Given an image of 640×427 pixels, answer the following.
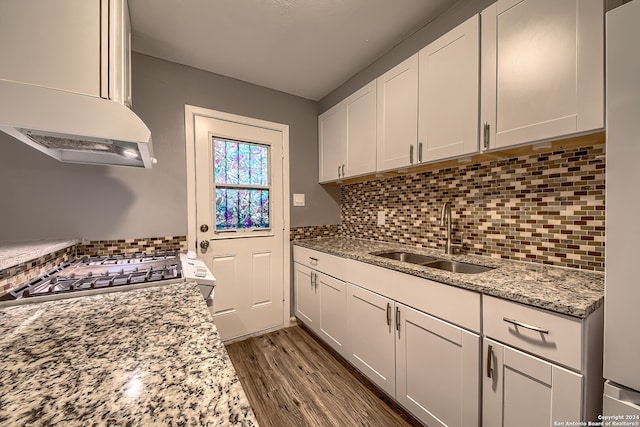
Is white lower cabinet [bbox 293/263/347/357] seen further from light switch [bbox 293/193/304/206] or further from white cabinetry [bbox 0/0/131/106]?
white cabinetry [bbox 0/0/131/106]


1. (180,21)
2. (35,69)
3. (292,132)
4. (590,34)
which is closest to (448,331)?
(590,34)

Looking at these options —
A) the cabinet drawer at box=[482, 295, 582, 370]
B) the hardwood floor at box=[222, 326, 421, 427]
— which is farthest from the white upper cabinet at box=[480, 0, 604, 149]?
the hardwood floor at box=[222, 326, 421, 427]

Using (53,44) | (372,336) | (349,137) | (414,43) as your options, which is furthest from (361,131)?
(53,44)

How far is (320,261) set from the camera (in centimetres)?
218

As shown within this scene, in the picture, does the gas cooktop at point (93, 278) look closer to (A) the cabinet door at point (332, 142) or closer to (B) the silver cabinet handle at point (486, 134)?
(A) the cabinet door at point (332, 142)

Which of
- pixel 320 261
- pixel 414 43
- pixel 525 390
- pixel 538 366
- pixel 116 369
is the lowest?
pixel 525 390

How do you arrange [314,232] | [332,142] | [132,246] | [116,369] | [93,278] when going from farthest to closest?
[314,232], [332,142], [132,246], [93,278], [116,369]

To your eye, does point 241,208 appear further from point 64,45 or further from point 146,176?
point 64,45

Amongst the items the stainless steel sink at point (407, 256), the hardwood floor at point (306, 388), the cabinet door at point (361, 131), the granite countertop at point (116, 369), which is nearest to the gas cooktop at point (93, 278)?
the granite countertop at point (116, 369)

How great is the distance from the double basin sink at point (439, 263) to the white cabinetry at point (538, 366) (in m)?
0.50

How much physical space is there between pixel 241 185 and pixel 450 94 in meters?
1.81

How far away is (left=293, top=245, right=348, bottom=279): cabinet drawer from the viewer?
1.94 meters

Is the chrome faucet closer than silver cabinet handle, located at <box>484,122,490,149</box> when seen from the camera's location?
No

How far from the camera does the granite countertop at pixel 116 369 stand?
39 cm
